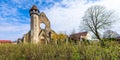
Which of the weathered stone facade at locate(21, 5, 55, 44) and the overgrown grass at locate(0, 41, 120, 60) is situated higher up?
the weathered stone facade at locate(21, 5, 55, 44)

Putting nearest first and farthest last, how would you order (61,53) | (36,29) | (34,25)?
(61,53) < (34,25) < (36,29)

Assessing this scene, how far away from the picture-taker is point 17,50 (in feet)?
21.9

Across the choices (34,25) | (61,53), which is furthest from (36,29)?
(61,53)

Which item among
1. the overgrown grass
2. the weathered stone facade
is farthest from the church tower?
the overgrown grass

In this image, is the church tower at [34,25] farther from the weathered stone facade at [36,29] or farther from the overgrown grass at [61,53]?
the overgrown grass at [61,53]

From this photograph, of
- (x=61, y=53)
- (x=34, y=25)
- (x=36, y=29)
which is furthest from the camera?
(x=36, y=29)

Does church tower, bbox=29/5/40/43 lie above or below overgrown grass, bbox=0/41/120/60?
above

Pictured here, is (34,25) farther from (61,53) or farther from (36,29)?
(61,53)

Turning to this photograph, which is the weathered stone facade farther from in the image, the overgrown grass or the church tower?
the overgrown grass

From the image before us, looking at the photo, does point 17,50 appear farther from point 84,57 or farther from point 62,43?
point 84,57

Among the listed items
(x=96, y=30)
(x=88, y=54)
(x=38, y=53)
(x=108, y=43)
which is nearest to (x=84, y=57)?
(x=88, y=54)

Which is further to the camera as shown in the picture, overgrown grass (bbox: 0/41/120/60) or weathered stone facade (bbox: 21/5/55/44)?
weathered stone facade (bbox: 21/5/55/44)

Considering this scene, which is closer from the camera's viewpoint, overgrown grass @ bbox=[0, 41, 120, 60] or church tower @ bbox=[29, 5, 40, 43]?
overgrown grass @ bbox=[0, 41, 120, 60]

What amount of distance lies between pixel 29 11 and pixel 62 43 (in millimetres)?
39106
